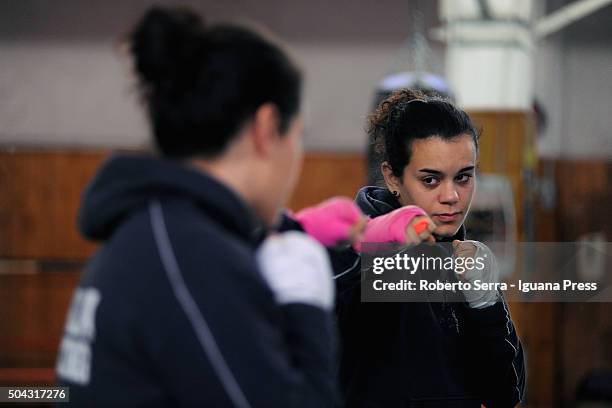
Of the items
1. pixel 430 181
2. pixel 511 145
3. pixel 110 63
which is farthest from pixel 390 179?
pixel 110 63

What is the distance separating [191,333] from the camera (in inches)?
31.0

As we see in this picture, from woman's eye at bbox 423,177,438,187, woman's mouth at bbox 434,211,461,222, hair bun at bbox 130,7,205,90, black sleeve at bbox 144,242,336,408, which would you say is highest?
hair bun at bbox 130,7,205,90

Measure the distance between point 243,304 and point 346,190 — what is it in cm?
449

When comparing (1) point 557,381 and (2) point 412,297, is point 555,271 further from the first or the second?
(1) point 557,381

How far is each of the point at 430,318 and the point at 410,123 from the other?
284 millimetres

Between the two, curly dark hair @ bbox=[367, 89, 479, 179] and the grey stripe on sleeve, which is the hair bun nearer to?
the grey stripe on sleeve

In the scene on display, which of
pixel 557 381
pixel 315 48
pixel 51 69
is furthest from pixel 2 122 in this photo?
pixel 557 381

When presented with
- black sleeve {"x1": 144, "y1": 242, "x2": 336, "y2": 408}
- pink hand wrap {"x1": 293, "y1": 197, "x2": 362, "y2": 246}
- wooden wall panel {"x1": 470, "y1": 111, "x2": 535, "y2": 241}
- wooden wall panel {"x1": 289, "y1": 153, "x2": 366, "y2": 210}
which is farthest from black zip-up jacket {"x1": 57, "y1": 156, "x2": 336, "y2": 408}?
wooden wall panel {"x1": 289, "y1": 153, "x2": 366, "y2": 210}

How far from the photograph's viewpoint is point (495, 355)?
1.16 meters

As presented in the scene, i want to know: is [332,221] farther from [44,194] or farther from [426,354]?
[44,194]

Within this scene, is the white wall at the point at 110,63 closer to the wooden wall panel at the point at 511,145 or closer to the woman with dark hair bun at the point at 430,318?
the wooden wall panel at the point at 511,145

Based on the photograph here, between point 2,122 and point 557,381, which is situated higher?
point 2,122

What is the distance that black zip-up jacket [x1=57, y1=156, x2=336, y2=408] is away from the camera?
79 centimetres

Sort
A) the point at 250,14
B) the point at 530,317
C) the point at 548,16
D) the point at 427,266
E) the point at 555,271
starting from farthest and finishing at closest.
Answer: the point at 250,14 < the point at 530,317 < the point at 548,16 < the point at 555,271 < the point at 427,266
